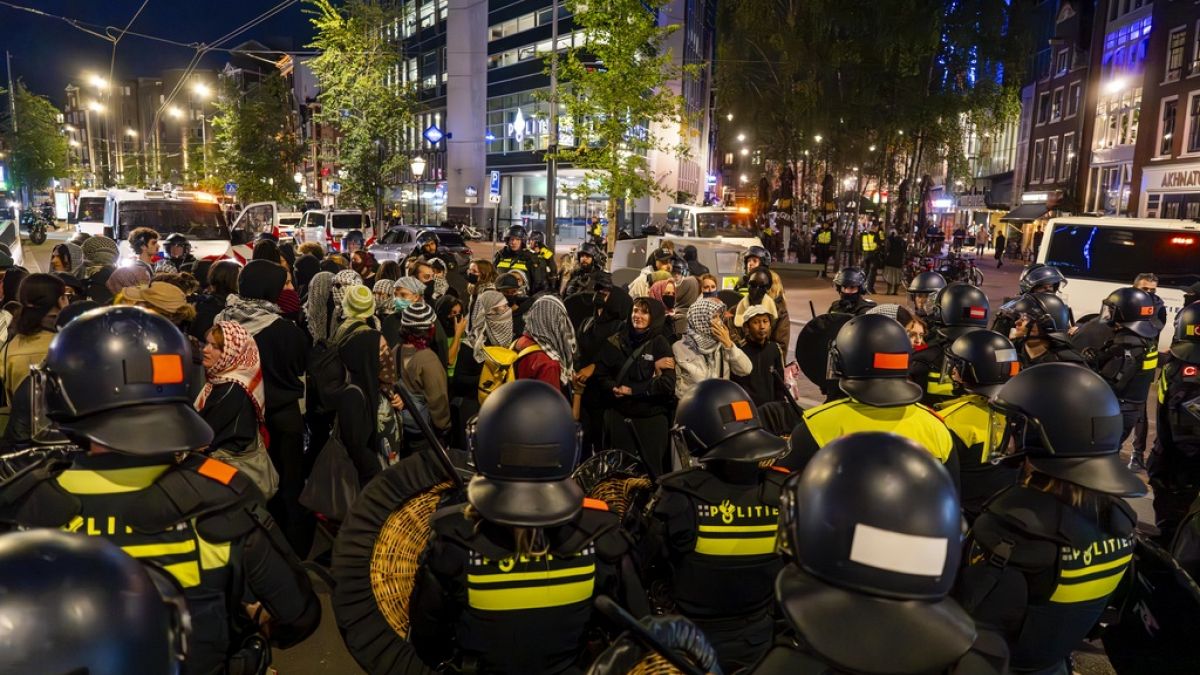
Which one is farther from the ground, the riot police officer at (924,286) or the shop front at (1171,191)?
the shop front at (1171,191)

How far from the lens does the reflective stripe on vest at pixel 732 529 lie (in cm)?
317

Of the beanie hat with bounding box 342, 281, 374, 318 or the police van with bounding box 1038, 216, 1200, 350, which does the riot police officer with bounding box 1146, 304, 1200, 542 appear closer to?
the beanie hat with bounding box 342, 281, 374, 318

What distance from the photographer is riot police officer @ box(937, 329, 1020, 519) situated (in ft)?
14.4

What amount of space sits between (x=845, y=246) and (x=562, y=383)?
29.1 m

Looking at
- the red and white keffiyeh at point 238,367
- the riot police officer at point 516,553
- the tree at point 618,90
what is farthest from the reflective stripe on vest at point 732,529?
the tree at point 618,90

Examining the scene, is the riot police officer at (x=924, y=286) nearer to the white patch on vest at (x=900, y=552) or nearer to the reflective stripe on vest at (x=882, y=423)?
the reflective stripe on vest at (x=882, y=423)

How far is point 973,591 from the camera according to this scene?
255 centimetres

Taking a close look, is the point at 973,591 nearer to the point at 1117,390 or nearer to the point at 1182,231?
the point at 1117,390

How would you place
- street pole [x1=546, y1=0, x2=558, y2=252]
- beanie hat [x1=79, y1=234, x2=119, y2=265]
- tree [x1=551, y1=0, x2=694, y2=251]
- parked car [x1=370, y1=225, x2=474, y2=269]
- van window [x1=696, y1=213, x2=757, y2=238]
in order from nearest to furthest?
beanie hat [x1=79, y1=234, x2=119, y2=265], street pole [x1=546, y1=0, x2=558, y2=252], parked car [x1=370, y1=225, x2=474, y2=269], tree [x1=551, y1=0, x2=694, y2=251], van window [x1=696, y1=213, x2=757, y2=238]

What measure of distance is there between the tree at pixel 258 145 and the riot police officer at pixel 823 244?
27.5m

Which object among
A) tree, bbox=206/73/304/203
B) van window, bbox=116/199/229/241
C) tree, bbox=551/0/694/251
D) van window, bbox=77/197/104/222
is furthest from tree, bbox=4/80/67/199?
van window, bbox=116/199/229/241

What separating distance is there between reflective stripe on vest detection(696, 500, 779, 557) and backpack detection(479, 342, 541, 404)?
9.95 ft

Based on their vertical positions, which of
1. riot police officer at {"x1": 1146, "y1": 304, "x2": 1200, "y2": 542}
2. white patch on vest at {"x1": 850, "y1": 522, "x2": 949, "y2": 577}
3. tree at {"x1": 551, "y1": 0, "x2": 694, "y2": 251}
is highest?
tree at {"x1": 551, "y1": 0, "x2": 694, "y2": 251}

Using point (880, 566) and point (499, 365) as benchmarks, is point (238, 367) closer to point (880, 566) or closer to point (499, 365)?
point (499, 365)
